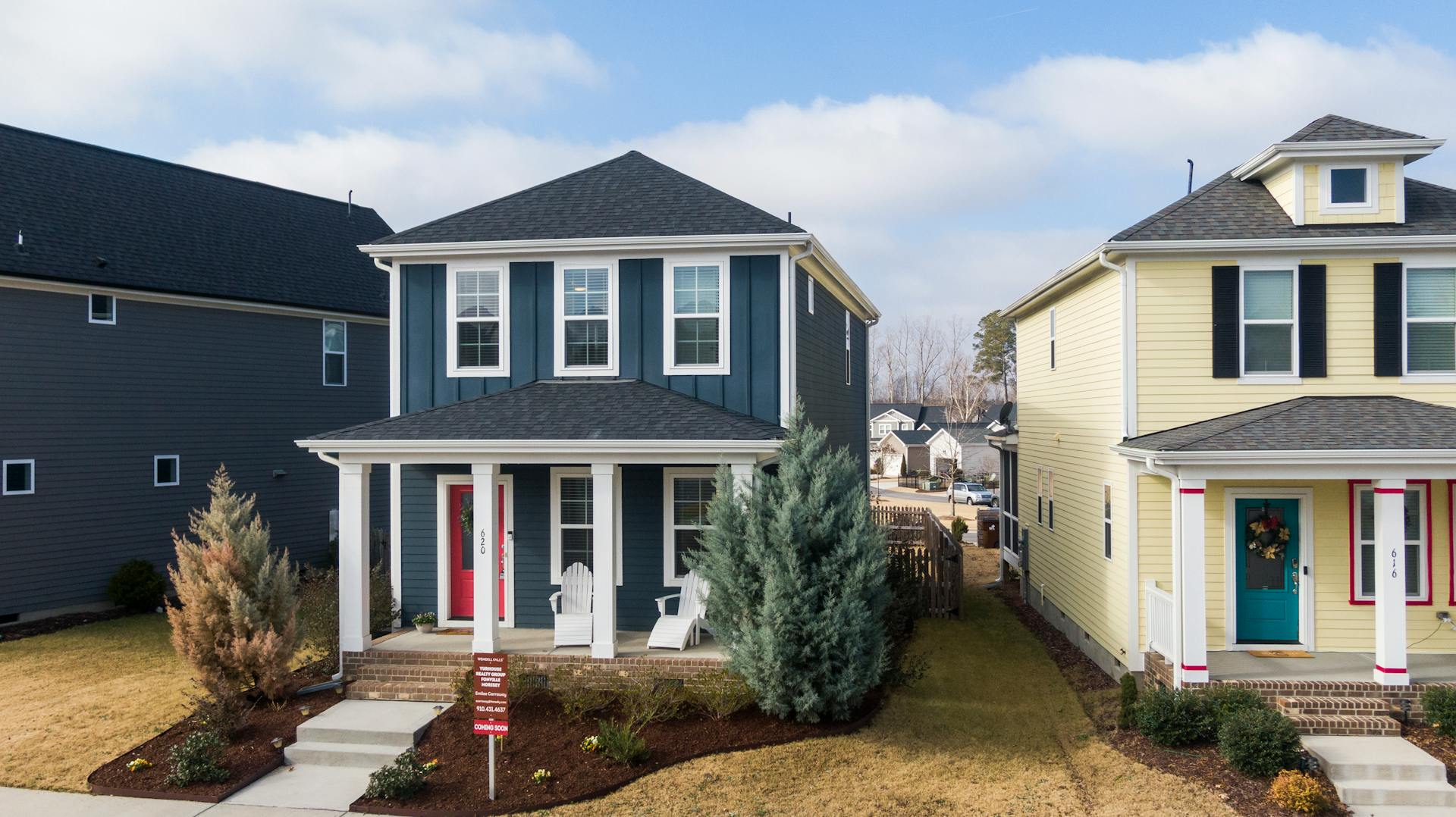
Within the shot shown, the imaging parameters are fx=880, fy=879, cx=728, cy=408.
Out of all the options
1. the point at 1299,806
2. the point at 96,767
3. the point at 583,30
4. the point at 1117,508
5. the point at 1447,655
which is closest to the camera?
the point at 1299,806

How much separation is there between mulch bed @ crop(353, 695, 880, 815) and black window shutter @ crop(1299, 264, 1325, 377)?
7239 mm

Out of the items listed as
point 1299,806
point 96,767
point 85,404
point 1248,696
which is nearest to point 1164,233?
point 1248,696

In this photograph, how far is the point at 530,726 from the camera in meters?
9.82

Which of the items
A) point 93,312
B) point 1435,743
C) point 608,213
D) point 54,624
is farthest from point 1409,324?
point 54,624

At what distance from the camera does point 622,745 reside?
8875 mm

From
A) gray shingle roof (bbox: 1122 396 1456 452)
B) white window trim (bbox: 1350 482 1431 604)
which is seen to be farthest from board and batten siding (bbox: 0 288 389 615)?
white window trim (bbox: 1350 482 1431 604)

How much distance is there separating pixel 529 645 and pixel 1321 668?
972cm

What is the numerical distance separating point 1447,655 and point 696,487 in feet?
32.0

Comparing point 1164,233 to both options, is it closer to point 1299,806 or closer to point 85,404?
point 1299,806

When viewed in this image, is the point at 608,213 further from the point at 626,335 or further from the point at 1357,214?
the point at 1357,214

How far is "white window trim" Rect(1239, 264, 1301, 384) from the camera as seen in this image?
1134 cm

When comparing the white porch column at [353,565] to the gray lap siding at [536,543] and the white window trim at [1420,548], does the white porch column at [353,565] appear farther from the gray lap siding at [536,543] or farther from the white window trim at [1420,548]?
the white window trim at [1420,548]

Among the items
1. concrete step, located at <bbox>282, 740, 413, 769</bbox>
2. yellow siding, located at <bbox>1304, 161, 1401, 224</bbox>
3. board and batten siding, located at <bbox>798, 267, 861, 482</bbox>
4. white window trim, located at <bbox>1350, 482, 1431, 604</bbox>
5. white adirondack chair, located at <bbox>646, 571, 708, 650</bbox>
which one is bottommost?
concrete step, located at <bbox>282, 740, 413, 769</bbox>

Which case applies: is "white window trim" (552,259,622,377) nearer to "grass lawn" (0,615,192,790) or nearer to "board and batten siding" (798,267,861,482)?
"board and batten siding" (798,267,861,482)
